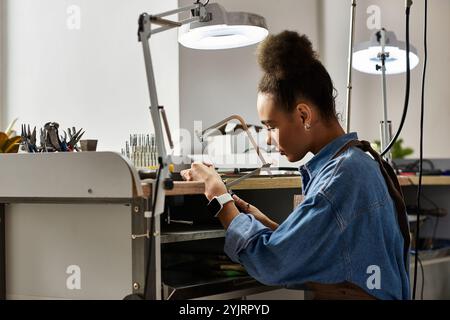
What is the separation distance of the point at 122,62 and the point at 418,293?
1.53m

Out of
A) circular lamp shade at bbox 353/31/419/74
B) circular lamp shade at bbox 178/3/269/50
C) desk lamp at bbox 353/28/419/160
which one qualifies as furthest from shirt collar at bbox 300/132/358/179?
circular lamp shade at bbox 353/31/419/74

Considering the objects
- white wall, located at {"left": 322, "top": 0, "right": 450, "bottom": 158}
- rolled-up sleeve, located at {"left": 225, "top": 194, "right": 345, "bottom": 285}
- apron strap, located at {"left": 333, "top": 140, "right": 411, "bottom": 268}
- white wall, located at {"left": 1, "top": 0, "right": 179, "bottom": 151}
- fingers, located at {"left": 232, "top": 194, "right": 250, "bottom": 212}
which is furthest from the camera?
white wall, located at {"left": 322, "top": 0, "right": 450, "bottom": 158}

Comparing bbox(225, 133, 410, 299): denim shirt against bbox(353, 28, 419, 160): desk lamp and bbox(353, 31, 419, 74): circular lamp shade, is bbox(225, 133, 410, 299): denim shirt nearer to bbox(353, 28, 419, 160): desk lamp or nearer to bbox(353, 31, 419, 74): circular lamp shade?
bbox(353, 28, 419, 160): desk lamp

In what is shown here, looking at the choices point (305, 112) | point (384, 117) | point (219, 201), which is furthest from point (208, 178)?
point (384, 117)

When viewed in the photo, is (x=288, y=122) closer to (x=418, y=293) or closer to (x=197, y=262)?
(x=197, y=262)

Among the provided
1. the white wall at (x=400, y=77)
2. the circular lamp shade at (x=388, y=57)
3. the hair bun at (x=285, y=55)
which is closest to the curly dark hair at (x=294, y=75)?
the hair bun at (x=285, y=55)

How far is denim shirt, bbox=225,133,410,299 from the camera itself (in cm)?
105

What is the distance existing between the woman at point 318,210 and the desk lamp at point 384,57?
36.7 inches

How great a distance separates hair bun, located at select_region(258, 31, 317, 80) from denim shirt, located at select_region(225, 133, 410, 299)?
0.22 meters

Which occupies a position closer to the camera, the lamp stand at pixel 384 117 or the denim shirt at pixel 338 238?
the denim shirt at pixel 338 238

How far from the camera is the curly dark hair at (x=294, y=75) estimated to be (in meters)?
1.19

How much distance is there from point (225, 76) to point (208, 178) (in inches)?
45.6

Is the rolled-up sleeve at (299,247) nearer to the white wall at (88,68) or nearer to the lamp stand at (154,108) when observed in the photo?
the lamp stand at (154,108)

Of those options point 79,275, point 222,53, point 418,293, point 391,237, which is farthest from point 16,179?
point 418,293
